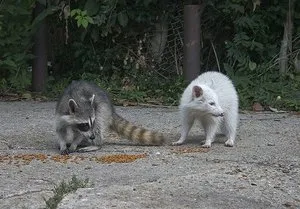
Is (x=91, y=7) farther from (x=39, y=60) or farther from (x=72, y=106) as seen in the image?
(x=72, y=106)

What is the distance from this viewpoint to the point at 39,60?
1024cm

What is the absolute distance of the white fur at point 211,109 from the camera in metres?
7.18

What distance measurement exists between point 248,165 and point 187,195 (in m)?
1.14

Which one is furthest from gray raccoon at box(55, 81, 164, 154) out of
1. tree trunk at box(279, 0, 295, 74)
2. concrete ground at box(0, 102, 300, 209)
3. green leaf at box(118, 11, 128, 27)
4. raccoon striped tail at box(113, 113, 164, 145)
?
tree trunk at box(279, 0, 295, 74)

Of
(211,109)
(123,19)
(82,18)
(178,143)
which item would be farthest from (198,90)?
(123,19)

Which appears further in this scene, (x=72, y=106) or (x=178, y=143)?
(x=178, y=143)

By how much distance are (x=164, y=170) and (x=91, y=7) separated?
15.3 feet

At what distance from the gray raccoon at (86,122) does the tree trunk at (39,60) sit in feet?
9.51

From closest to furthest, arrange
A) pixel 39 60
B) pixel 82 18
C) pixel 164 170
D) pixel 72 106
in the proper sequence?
1. pixel 164 170
2. pixel 72 106
3. pixel 82 18
4. pixel 39 60

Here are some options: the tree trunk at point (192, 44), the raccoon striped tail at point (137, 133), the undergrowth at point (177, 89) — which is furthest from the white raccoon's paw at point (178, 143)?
the tree trunk at point (192, 44)

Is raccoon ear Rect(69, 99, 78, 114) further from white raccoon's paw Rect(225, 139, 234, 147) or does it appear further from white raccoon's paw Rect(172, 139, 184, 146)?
white raccoon's paw Rect(225, 139, 234, 147)

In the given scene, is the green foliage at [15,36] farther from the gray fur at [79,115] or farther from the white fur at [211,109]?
the white fur at [211,109]

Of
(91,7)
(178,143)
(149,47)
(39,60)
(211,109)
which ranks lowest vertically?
(178,143)

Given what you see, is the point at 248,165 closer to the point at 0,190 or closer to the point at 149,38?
the point at 0,190
